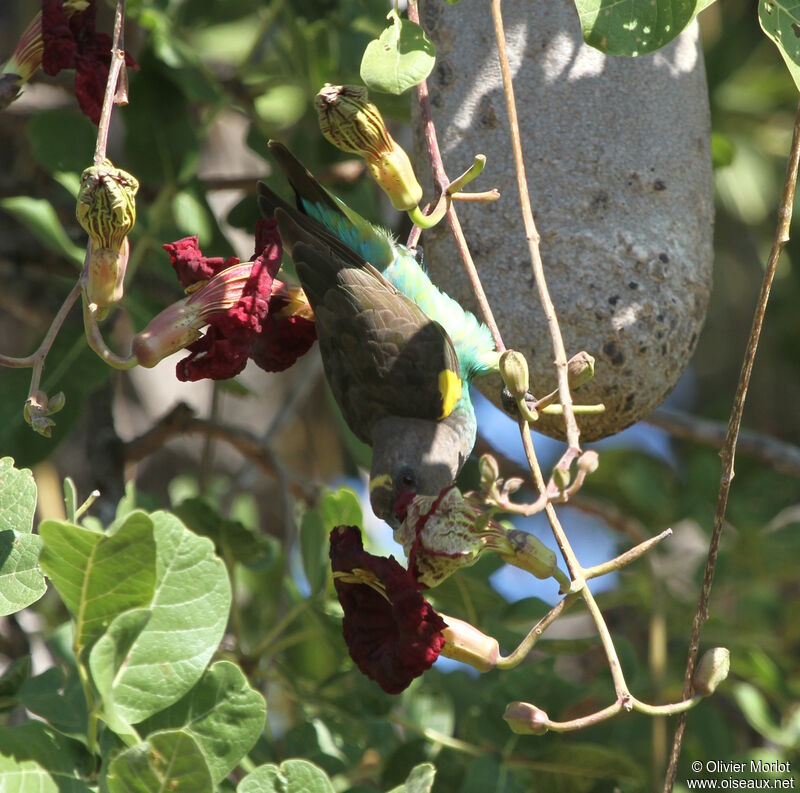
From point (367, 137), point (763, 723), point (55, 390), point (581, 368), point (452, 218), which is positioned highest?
point (367, 137)

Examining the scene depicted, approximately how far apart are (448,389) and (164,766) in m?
0.78

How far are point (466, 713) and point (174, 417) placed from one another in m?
0.87

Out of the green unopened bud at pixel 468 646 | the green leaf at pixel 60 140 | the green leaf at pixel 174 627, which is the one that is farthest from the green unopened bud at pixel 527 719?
the green leaf at pixel 60 140

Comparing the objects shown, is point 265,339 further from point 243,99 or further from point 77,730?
point 243,99

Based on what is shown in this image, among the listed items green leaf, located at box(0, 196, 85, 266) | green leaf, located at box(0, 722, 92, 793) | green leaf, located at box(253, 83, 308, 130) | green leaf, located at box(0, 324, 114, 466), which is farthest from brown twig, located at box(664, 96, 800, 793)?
green leaf, located at box(253, 83, 308, 130)

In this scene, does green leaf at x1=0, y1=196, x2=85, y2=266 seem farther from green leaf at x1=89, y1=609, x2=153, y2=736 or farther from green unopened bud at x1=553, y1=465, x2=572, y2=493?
green unopened bud at x1=553, y1=465, x2=572, y2=493

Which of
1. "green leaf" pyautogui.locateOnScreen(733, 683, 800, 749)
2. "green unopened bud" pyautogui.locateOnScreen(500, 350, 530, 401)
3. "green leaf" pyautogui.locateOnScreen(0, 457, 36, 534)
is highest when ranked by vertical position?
"green unopened bud" pyautogui.locateOnScreen(500, 350, 530, 401)

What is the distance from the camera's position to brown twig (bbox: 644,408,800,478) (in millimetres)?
2574

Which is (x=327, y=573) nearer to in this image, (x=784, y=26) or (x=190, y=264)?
(x=190, y=264)

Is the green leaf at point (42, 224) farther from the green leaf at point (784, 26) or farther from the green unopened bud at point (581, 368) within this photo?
the green leaf at point (784, 26)

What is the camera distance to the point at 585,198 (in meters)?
1.85

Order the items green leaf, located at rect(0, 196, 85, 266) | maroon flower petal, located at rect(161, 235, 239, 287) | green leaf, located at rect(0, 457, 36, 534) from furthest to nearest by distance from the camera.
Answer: green leaf, located at rect(0, 196, 85, 266) < maroon flower petal, located at rect(161, 235, 239, 287) < green leaf, located at rect(0, 457, 36, 534)

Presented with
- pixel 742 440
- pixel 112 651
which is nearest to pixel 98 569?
pixel 112 651

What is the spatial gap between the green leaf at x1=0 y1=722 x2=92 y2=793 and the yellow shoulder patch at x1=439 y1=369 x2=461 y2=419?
78 cm
